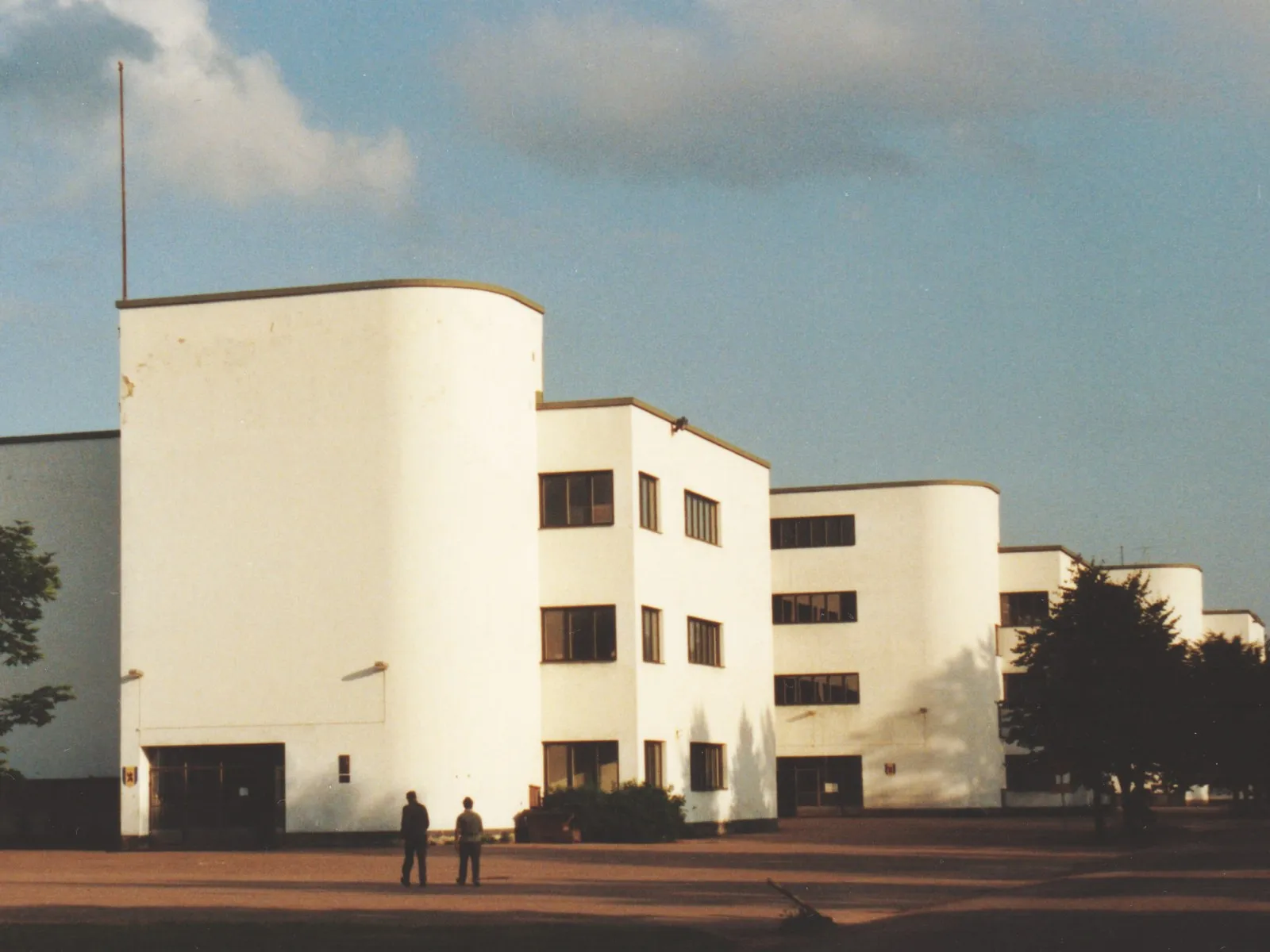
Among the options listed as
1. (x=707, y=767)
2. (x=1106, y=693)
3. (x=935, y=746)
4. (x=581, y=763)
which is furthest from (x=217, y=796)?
(x=935, y=746)

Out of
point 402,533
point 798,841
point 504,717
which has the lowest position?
point 798,841

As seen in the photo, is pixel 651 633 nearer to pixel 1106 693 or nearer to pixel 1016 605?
pixel 1106 693

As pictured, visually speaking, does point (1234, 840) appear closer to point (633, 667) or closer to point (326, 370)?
point (633, 667)

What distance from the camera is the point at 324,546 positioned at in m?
50.5

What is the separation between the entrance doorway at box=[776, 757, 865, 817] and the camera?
3226 inches

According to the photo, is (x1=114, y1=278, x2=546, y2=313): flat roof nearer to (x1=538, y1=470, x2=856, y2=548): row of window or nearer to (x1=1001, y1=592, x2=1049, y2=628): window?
(x1=538, y1=470, x2=856, y2=548): row of window

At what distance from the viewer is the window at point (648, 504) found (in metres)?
55.7

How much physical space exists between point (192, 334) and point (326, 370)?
3.87 meters

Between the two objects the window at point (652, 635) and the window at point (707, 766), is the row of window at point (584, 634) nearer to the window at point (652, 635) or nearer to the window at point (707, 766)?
the window at point (652, 635)

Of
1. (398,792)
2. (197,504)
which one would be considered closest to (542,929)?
(398,792)

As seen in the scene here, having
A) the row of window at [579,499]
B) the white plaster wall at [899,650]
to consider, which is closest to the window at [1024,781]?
the white plaster wall at [899,650]

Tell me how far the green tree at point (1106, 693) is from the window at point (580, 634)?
1132cm

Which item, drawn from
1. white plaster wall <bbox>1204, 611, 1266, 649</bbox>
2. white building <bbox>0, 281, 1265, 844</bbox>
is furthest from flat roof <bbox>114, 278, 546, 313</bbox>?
white plaster wall <bbox>1204, 611, 1266, 649</bbox>

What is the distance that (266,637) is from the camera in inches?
1993
